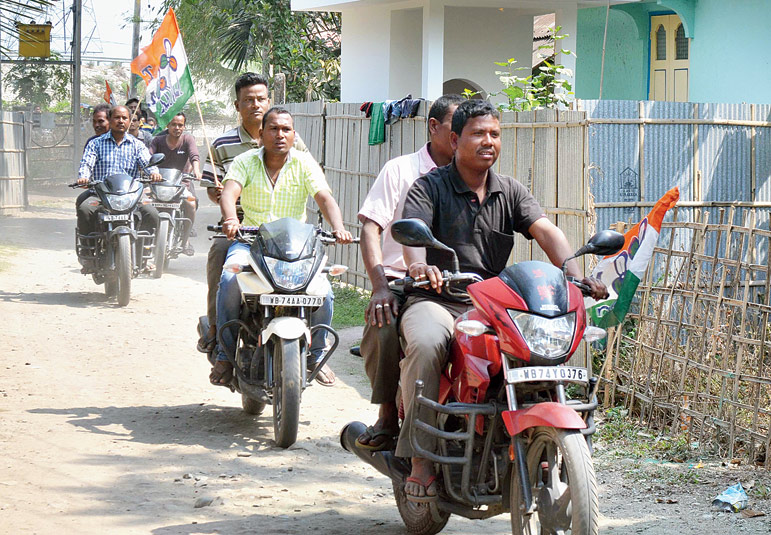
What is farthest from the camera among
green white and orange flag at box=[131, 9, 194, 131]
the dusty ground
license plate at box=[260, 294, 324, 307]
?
green white and orange flag at box=[131, 9, 194, 131]

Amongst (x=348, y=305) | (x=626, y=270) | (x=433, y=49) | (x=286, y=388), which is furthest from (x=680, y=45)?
(x=286, y=388)

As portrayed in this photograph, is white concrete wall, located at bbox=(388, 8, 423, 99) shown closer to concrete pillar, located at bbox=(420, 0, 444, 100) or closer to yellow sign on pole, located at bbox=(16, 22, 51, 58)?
concrete pillar, located at bbox=(420, 0, 444, 100)

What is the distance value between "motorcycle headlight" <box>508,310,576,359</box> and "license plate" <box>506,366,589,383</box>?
5 cm

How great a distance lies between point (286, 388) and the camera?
5699 mm

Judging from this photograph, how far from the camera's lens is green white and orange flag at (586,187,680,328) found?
5.43m

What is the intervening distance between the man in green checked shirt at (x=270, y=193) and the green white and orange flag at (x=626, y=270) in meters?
1.64

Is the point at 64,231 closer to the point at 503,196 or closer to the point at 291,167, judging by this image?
the point at 291,167

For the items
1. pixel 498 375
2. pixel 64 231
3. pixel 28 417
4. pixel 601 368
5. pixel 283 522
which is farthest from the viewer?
pixel 64 231

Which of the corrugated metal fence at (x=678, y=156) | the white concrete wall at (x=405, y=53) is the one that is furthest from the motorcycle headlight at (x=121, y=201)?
the white concrete wall at (x=405, y=53)

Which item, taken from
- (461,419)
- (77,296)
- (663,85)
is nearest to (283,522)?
(461,419)

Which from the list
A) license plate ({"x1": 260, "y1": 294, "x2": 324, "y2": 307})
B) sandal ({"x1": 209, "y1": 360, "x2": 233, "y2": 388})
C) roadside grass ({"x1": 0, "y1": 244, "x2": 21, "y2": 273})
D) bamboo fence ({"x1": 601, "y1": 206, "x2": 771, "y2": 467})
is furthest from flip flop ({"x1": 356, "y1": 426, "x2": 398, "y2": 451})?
roadside grass ({"x1": 0, "y1": 244, "x2": 21, "y2": 273})

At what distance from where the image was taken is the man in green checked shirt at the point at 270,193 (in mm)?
6258

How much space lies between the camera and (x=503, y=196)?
14.4 feet

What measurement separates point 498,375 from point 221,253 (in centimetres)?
321
